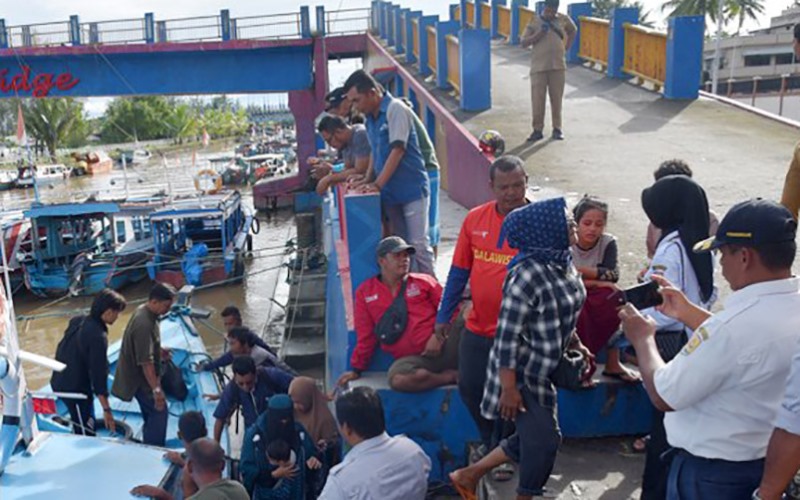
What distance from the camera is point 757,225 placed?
7.07 ft

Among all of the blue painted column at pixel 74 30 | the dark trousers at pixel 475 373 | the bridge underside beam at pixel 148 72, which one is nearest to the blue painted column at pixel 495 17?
the bridge underside beam at pixel 148 72

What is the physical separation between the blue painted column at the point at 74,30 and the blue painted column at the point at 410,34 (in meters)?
9.85

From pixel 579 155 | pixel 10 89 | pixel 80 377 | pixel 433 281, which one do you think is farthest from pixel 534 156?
pixel 10 89

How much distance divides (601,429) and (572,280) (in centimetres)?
155

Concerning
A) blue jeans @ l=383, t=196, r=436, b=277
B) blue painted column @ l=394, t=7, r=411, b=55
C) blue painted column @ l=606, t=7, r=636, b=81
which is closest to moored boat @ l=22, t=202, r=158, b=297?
blue painted column @ l=394, t=7, r=411, b=55

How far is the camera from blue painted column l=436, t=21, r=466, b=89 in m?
14.5

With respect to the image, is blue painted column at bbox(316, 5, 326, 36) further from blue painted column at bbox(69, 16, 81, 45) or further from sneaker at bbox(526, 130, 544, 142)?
sneaker at bbox(526, 130, 544, 142)

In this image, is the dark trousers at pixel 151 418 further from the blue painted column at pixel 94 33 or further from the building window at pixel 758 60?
the building window at pixel 758 60

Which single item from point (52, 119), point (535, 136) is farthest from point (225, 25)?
point (52, 119)

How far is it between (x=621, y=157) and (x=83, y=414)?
696 centimetres

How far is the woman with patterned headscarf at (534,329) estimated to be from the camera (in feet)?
9.83

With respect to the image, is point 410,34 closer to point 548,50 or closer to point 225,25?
point 225,25

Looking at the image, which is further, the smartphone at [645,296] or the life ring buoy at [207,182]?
the life ring buoy at [207,182]

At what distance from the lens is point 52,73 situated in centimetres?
2178
